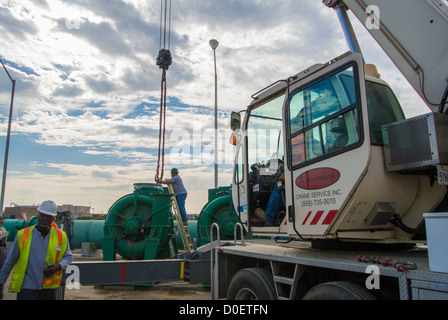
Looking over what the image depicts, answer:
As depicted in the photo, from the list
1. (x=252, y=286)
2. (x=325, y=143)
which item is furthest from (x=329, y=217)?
(x=252, y=286)

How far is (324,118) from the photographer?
3.89 m

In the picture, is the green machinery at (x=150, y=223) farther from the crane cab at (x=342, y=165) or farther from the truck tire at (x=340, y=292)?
the truck tire at (x=340, y=292)

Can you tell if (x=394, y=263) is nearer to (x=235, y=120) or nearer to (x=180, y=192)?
(x=235, y=120)

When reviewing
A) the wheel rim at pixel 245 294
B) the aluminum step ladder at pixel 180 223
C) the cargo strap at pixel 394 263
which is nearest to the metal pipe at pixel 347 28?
the cargo strap at pixel 394 263

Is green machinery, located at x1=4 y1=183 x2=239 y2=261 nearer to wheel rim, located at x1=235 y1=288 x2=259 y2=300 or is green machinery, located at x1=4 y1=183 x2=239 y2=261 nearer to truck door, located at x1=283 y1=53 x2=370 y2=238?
wheel rim, located at x1=235 y1=288 x2=259 y2=300

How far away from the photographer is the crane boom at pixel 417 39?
12.6 ft

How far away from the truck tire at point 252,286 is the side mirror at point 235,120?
235 cm

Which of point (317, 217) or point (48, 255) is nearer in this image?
point (317, 217)

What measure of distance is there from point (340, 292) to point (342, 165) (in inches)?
48.7
